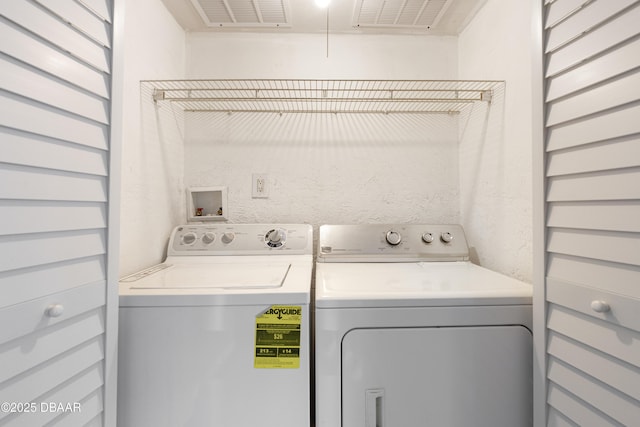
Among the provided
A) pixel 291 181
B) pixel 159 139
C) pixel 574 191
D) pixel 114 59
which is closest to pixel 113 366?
pixel 114 59

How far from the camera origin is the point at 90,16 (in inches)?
28.5

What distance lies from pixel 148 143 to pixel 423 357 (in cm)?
152

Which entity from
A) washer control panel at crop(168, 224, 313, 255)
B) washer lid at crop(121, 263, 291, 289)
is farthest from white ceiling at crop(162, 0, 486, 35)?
washer lid at crop(121, 263, 291, 289)

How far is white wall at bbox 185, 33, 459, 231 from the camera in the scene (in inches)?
70.0

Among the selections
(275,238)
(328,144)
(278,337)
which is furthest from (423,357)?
(328,144)

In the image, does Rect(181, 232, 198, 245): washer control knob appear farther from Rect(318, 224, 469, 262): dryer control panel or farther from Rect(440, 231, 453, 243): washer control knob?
Rect(440, 231, 453, 243): washer control knob

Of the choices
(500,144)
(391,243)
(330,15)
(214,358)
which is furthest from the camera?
(330,15)

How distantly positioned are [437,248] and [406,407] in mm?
847

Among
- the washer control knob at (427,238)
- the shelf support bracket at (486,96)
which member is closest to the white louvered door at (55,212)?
the washer control knob at (427,238)

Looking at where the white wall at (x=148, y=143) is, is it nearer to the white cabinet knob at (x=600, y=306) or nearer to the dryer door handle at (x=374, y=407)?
the dryer door handle at (x=374, y=407)

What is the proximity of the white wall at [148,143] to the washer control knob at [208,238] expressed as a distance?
22 cm

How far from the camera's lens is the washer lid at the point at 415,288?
0.91 metres

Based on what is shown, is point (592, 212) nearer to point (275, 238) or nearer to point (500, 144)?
point (500, 144)

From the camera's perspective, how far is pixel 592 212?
699mm
